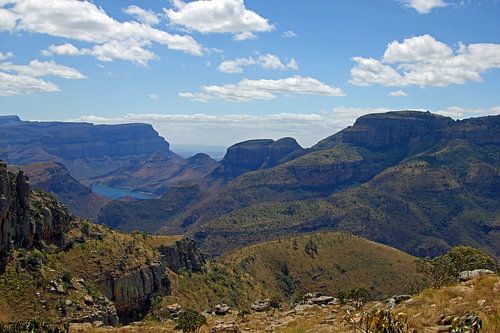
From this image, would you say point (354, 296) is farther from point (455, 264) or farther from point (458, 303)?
point (458, 303)

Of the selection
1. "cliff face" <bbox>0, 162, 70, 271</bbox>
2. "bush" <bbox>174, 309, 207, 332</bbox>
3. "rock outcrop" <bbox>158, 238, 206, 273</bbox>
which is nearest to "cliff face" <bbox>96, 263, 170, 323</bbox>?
"rock outcrop" <bbox>158, 238, 206, 273</bbox>

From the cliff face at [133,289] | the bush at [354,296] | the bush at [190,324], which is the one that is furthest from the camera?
the cliff face at [133,289]

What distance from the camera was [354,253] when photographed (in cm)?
15550

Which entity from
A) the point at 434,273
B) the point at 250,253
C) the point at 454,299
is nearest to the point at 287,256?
the point at 250,253

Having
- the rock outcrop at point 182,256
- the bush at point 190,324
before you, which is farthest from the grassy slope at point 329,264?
the bush at point 190,324

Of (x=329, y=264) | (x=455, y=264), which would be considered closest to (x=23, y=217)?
(x=455, y=264)

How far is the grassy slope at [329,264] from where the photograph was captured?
→ 13395 centimetres

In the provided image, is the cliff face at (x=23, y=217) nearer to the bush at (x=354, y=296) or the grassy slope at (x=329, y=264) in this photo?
the bush at (x=354, y=296)

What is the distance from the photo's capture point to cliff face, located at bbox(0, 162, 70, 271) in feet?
198

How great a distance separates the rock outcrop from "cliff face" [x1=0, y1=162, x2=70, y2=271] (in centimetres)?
2368

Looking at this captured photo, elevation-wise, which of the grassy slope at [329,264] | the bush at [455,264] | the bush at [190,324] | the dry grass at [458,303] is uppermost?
the dry grass at [458,303]

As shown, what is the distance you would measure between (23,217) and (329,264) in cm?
10443

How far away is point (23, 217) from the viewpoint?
65.9m

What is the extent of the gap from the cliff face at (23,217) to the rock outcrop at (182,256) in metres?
23.7
